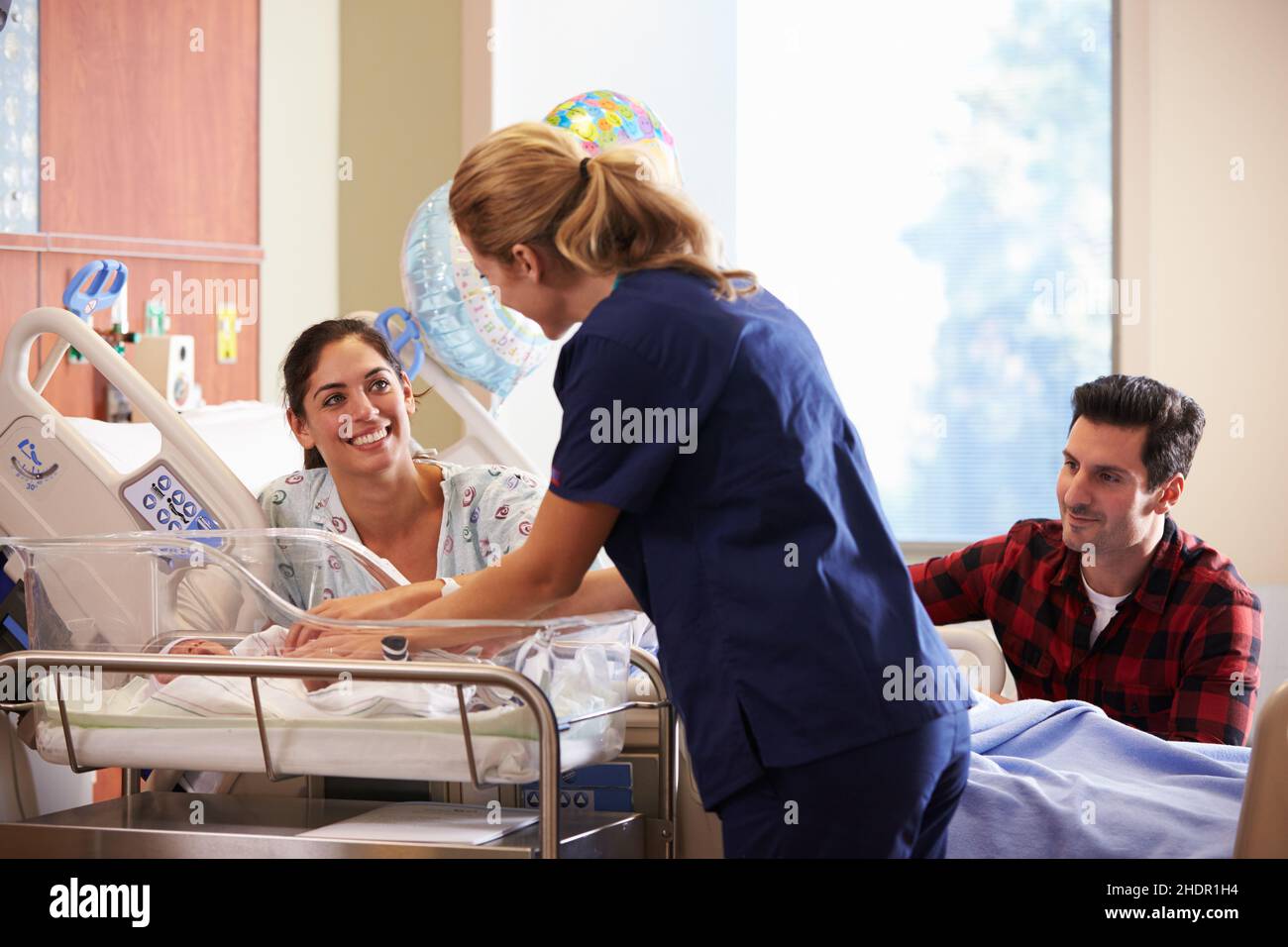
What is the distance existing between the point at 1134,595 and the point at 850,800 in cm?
111

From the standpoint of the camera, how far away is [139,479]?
95.1 inches

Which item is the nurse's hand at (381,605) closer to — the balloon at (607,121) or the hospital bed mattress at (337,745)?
the hospital bed mattress at (337,745)

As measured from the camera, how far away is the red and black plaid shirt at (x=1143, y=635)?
239 cm

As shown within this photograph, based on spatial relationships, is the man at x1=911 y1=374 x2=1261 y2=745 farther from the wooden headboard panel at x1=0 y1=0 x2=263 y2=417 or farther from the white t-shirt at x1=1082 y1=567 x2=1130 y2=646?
the wooden headboard panel at x1=0 y1=0 x2=263 y2=417

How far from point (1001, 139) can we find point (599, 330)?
3.34 meters

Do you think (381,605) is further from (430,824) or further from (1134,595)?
(1134,595)

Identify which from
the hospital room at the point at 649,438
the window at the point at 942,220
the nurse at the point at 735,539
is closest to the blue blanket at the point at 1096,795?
the hospital room at the point at 649,438

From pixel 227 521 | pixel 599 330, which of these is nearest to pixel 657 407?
pixel 599 330

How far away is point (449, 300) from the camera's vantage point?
3.17 m

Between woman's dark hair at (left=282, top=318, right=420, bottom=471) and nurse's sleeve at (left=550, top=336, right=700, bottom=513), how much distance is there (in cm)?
111

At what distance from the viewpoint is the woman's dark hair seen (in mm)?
2574

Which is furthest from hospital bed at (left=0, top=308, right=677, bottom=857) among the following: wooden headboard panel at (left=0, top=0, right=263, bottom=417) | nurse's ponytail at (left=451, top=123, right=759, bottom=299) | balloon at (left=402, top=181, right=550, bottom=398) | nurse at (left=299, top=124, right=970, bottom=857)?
wooden headboard panel at (left=0, top=0, right=263, bottom=417)

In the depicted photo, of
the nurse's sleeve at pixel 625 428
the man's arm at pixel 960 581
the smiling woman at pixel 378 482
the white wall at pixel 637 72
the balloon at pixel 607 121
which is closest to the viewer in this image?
the nurse's sleeve at pixel 625 428

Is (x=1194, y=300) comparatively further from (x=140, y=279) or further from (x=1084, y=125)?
(x=140, y=279)
